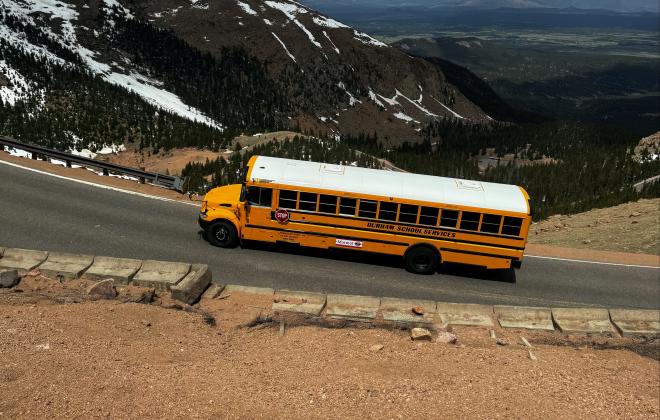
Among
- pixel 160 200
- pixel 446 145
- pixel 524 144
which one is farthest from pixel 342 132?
pixel 160 200

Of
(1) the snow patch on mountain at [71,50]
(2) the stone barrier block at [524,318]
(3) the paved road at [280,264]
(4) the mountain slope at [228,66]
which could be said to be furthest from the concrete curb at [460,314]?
(1) the snow patch on mountain at [71,50]

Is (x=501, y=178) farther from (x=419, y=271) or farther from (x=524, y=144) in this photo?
(x=419, y=271)

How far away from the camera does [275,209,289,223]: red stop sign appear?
1780cm

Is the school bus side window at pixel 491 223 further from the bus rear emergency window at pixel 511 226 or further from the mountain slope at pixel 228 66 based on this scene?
the mountain slope at pixel 228 66

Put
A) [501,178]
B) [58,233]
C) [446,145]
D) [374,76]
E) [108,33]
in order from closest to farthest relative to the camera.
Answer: [58,233], [501,178], [108,33], [446,145], [374,76]

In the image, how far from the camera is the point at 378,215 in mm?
17594

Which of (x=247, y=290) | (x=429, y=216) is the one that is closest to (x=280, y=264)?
(x=247, y=290)

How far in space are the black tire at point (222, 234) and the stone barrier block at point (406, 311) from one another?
6563 mm

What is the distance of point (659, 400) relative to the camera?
11.4 m

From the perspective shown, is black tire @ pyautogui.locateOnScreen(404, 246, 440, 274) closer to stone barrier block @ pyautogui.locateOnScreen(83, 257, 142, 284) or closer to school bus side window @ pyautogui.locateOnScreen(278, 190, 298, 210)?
school bus side window @ pyautogui.locateOnScreen(278, 190, 298, 210)

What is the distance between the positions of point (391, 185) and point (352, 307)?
212 inches

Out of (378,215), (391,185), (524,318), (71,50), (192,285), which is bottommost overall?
(524,318)

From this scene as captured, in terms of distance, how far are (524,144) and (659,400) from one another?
106 meters

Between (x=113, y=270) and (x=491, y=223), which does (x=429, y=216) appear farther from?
(x=113, y=270)
